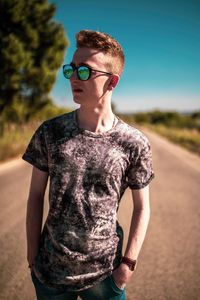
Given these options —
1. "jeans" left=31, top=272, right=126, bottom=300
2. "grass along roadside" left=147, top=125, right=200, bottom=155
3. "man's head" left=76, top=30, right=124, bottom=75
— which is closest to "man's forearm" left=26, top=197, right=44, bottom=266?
"jeans" left=31, top=272, right=126, bottom=300

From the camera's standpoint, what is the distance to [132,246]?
162 cm

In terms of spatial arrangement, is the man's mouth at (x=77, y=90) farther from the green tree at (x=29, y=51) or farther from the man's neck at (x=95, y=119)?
the green tree at (x=29, y=51)

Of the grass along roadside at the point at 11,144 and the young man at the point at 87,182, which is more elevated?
the young man at the point at 87,182

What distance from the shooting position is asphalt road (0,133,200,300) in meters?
Answer: 3.19

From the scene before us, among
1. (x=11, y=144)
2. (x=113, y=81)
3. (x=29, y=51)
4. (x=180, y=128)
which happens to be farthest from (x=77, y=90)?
(x=180, y=128)

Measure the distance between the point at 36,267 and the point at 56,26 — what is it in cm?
1898

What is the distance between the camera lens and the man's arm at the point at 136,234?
5.14 ft

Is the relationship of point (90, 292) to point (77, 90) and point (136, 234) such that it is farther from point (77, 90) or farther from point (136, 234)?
point (77, 90)

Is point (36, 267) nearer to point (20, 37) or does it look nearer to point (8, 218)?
point (8, 218)

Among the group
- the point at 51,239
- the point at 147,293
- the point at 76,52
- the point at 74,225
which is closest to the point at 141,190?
the point at 74,225

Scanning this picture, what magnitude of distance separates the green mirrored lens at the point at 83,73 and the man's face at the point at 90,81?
21mm

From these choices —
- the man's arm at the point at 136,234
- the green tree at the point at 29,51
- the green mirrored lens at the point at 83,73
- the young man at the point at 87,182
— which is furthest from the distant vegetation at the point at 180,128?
the green mirrored lens at the point at 83,73

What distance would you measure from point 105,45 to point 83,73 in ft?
0.60

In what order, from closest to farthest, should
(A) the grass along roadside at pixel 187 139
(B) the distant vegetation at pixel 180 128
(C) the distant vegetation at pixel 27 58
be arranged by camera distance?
(C) the distant vegetation at pixel 27 58, (A) the grass along roadside at pixel 187 139, (B) the distant vegetation at pixel 180 128
